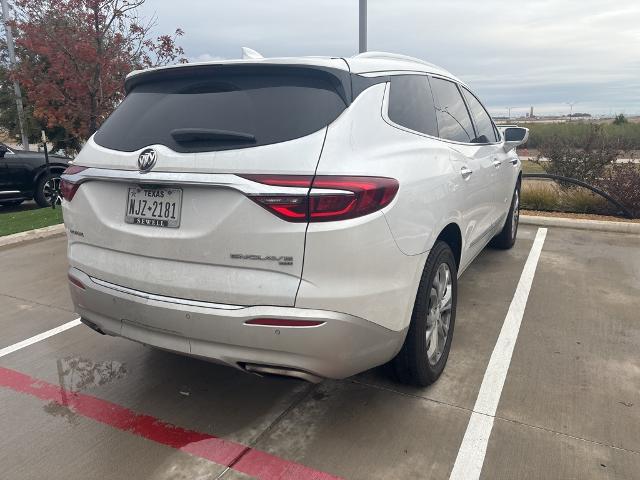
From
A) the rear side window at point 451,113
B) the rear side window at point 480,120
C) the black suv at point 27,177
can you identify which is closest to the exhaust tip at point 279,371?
the rear side window at point 451,113

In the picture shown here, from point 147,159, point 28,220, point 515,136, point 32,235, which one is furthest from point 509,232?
point 28,220

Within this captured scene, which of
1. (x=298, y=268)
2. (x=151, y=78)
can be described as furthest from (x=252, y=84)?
(x=298, y=268)

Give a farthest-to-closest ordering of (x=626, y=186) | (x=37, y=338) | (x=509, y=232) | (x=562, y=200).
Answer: (x=562, y=200) → (x=626, y=186) → (x=509, y=232) → (x=37, y=338)

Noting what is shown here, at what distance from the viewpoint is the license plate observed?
95.7 inches

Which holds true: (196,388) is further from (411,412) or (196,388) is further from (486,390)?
(486,390)

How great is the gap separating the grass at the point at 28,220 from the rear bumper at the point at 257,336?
561 centimetres

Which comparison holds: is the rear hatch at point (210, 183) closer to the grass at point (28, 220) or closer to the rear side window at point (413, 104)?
the rear side window at point (413, 104)

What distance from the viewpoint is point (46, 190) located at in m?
9.95

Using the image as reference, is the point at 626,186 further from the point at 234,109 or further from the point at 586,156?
the point at 234,109

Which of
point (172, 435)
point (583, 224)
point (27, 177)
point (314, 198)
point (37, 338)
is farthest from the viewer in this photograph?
point (27, 177)

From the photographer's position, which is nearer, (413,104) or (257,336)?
(257,336)

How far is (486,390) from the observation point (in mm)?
3113

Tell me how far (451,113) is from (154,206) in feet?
7.35

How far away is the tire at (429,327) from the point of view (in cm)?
283
